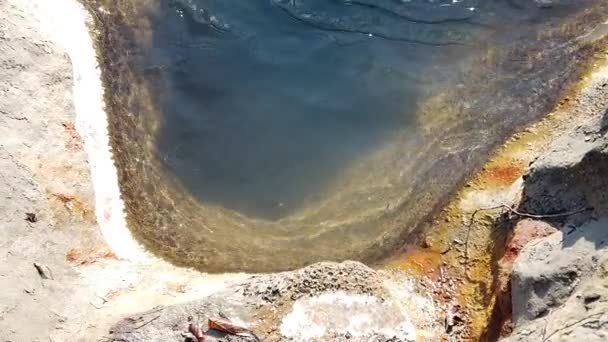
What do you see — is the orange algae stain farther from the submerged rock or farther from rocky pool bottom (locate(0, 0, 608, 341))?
the submerged rock

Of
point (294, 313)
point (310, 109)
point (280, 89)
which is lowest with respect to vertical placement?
point (294, 313)

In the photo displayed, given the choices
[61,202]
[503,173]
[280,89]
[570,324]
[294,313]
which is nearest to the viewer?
[570,324]

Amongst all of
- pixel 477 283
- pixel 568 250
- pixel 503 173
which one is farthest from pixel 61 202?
pixel 568 250

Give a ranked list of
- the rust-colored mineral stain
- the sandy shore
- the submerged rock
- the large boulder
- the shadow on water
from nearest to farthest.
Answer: the submerged rock < the large boulder < the sandy shore < the rust-colored mineral stain < the shadow on water

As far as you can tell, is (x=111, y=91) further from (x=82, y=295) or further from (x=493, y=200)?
(x=493, y=200)

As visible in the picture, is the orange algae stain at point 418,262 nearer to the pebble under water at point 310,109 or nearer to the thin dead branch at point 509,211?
the pebble under water at point 310,109

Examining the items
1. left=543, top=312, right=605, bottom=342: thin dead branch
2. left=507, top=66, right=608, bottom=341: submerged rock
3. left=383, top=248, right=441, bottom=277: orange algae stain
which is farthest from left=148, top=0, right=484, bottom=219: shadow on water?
left=543, top=312, right=605, bottom=342: thin dead branch

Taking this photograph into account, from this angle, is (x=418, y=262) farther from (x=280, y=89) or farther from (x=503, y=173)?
(x=280, y=89)

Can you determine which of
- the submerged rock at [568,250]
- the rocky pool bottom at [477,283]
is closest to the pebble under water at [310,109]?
the rocky pool bottom at [477,283]
